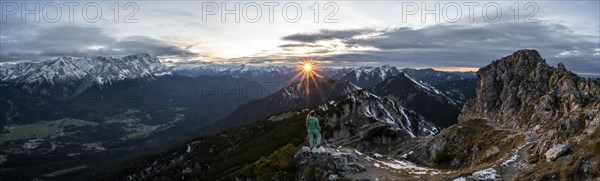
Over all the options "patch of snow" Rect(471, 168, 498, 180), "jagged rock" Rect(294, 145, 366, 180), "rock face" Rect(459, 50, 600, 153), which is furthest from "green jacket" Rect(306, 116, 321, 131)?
"rock face" Rect(459, 50, 600, 153)

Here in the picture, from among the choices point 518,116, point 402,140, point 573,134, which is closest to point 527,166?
point 573,134

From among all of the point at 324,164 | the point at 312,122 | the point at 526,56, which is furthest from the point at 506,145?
the point at 526,56

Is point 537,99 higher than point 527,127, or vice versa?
point 537,99

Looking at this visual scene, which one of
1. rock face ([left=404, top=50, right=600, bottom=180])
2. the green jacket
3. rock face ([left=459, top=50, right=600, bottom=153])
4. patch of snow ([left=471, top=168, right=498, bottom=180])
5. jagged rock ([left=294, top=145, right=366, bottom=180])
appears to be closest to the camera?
rock face ([left=404, top=50, right=600, bottom=180])


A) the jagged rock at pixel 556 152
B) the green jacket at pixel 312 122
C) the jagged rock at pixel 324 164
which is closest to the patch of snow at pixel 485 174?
the jagged rock at pixel 556 152

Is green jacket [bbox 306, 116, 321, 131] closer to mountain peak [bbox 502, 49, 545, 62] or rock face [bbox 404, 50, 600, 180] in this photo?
rock face [bbox 404, 50, 600, 180]

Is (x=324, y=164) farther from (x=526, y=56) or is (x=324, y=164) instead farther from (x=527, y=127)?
(x=526, y=56)
